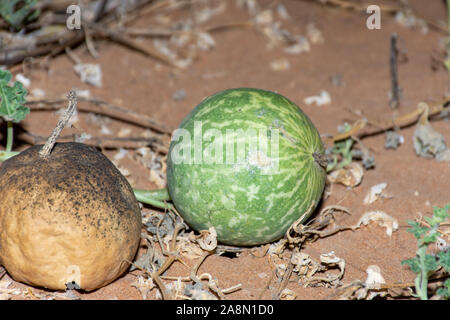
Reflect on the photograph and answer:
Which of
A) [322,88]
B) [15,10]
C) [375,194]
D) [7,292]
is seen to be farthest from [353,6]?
[7,292]

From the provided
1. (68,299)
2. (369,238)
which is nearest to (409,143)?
(369,238)

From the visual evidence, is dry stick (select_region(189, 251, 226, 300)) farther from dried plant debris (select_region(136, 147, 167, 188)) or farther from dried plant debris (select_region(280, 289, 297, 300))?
dried plant debris (select_region(136, 147, 167, 188))

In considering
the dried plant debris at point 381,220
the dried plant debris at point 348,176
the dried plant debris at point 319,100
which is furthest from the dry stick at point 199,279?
the dried plant debris at point 319,100

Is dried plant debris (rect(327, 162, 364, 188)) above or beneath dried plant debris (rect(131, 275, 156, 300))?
above

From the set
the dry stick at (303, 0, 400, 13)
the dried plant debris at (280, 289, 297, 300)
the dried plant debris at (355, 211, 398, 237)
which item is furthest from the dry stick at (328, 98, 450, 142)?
the dry stick at (303, 0, 400, 13)

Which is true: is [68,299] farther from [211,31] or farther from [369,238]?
[211,31]
